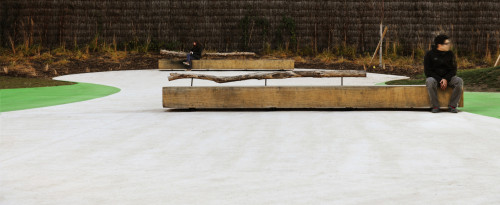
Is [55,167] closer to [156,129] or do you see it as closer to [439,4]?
[156,129]

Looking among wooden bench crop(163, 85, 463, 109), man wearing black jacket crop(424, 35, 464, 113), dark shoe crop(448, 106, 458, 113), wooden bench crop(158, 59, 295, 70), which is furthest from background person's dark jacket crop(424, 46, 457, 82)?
wooden bench crop(158, 59, 295, 70)

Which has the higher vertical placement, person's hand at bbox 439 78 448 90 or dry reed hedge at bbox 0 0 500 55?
dry reed hedge at bbox 0 0 500 55

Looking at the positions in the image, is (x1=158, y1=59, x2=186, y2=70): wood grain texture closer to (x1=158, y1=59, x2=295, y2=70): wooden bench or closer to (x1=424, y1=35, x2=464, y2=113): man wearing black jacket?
(x1=158, y1=59, x2=295, y2=70): wooden bench

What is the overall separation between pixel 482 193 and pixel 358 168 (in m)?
1.13

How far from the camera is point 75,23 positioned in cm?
2253

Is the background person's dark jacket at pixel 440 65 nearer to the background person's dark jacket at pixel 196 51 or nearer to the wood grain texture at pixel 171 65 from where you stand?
the background person's dark jacket at pixel 196 51

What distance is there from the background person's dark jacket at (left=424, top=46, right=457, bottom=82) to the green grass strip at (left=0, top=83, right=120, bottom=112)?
6.78 meters

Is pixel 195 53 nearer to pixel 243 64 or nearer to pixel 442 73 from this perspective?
pixel 243 64

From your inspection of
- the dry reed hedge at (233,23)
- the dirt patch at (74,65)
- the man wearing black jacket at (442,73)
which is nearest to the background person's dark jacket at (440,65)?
the man wearing black jacket at (442,73)

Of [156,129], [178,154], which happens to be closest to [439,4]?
[156,129]

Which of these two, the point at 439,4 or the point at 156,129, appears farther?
the point at 439,4

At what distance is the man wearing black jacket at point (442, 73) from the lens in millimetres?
9240

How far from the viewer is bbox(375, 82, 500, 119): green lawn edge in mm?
9195

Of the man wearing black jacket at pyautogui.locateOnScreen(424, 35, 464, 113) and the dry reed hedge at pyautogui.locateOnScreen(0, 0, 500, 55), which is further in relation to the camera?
the dry reed hedge at pyautogui.locateOnScreen(0, 0, 500, 55)
